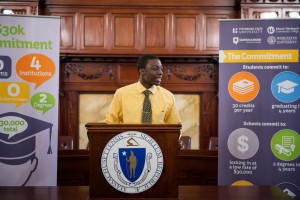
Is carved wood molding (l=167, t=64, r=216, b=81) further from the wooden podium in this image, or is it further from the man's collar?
the wooden podium

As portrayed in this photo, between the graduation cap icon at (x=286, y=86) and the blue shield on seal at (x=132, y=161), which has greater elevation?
the graduation cap icon at (x=286, y=86)

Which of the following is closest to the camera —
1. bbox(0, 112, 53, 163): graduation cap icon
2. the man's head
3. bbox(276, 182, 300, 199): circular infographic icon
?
the man's head

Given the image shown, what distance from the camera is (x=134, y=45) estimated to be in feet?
22.4

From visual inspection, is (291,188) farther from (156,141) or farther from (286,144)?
(156,141)

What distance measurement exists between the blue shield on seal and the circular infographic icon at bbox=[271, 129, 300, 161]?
201 cm

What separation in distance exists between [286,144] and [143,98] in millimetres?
1417

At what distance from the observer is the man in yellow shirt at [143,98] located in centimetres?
304

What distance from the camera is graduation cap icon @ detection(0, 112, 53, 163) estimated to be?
140 inches

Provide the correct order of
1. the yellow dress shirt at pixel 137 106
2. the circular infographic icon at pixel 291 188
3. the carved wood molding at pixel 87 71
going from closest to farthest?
1. the yellow dress shirt at pixel 137 106
2. the circular infographic icon at pixel 291 188
3. the carved wood molding at pixel 87 71

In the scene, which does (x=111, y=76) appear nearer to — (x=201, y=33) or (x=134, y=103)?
(x=201, y=33)

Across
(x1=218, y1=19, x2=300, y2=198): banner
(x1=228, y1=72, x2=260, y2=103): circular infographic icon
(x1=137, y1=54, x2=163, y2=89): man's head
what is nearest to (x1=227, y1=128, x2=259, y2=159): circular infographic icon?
(x1=218, y1=19, x2=300, y2=198): banner

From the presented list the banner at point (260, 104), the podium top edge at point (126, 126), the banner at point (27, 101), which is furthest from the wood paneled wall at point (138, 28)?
the podium top edge at point (126, 126)

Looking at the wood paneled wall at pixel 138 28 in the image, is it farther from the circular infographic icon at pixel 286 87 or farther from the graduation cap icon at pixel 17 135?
the graduation cap icon at pixel 17 135

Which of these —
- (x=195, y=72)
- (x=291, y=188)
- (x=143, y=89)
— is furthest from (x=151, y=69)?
(x=195, y=72)
